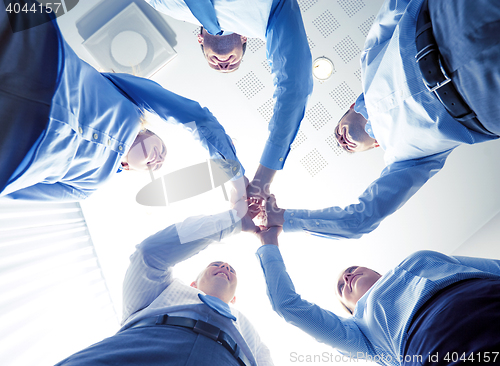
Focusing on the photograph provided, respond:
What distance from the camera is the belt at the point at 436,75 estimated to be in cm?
77

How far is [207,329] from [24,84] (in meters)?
1.03

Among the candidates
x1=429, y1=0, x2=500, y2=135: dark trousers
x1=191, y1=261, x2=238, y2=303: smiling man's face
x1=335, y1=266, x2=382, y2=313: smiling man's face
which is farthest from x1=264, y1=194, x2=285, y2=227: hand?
x1=429, y1=0, x2=500, y2=135: dark trousers

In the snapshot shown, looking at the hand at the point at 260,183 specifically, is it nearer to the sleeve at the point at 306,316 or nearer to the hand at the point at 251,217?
the hand at the point at 251,217

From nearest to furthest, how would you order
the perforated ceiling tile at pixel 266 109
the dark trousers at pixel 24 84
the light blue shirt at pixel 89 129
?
the dark trousers at pixel 24 84, the light blue shirt at pixel 89 129, the perforated ceiling tile at pixel 266 109

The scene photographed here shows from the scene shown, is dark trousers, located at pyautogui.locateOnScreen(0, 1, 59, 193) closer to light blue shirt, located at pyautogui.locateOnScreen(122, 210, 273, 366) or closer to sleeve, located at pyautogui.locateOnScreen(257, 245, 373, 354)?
Result: light blue shirt, located at pyautogui.locateOnScreen(122, 210, 273, 366)

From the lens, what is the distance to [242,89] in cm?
175

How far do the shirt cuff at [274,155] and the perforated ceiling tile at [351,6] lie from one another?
1.19 meters

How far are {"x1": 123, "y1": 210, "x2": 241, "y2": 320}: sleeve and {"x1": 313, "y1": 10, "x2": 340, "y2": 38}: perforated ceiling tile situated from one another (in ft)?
4.78

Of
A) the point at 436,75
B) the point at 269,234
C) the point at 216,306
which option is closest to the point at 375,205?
the point at 269,234

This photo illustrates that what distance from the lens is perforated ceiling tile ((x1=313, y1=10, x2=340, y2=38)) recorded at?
1.70 m

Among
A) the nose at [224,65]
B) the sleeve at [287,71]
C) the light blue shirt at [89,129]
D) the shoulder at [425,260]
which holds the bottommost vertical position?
the shoulder at [425,260]

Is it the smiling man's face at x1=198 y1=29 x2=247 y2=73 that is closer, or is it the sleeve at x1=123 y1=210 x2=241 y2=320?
the sleeve at x1=123 y1=210 x2=241 y2=320

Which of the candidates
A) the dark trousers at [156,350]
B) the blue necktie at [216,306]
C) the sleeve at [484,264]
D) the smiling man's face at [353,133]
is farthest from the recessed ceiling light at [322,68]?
the dark trousers at [156,350]

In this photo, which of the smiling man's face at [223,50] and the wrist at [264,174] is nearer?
the wrist at [264,174]
